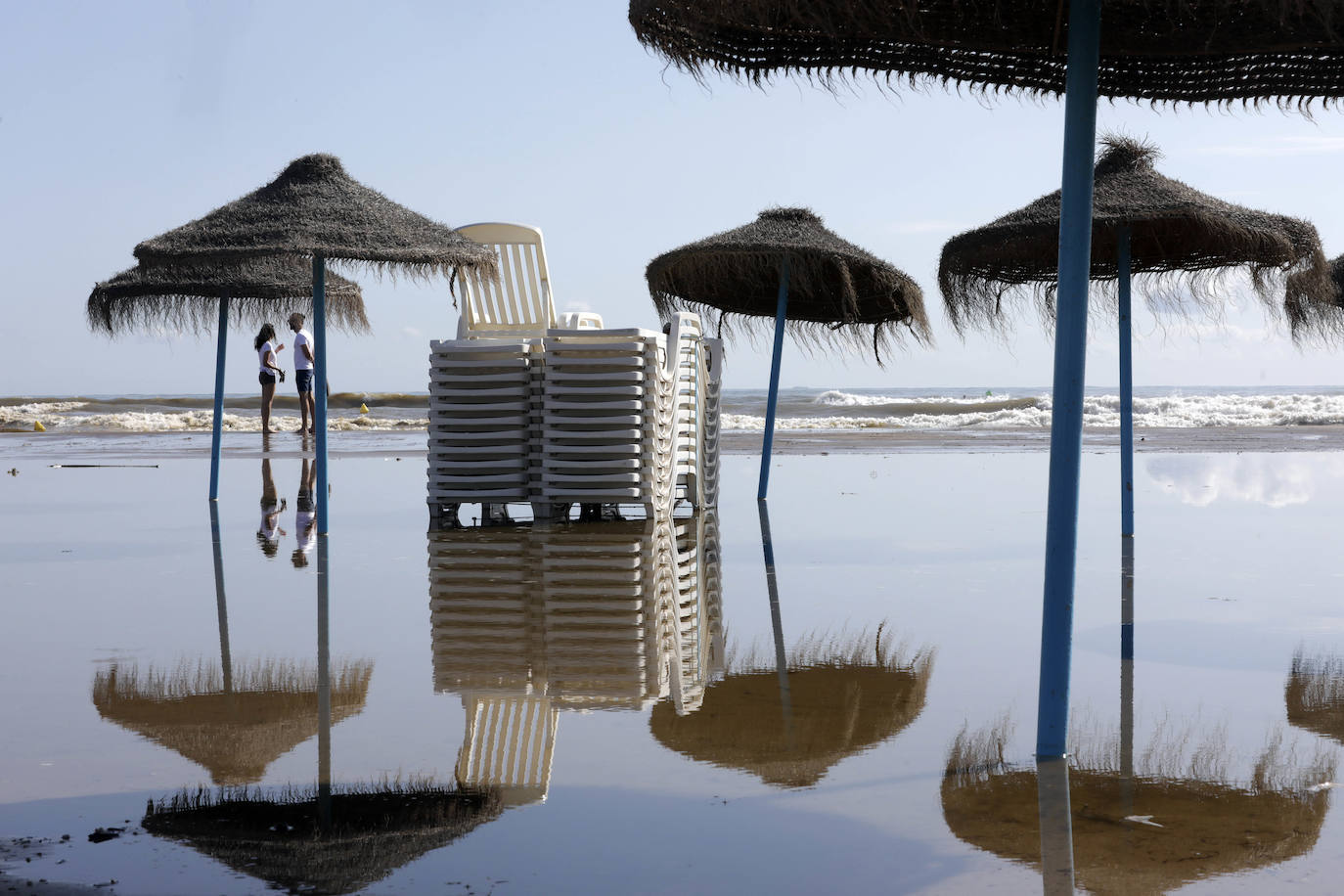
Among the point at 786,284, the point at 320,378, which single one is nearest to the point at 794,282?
the point at 786,284

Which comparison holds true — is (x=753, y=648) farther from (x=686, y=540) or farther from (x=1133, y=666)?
(x=686, y=540)

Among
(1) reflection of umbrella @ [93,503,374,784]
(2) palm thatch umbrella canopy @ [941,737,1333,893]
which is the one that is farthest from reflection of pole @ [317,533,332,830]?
(2) palm thatch umbrella canopy @ [941,737,1333,893]

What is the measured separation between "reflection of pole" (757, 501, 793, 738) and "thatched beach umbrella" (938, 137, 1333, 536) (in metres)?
1.69

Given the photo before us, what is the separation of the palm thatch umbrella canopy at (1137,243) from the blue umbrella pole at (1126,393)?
199 millimetres

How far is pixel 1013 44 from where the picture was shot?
3.44 meters

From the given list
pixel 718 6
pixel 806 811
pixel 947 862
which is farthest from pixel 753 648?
pixel 718 6

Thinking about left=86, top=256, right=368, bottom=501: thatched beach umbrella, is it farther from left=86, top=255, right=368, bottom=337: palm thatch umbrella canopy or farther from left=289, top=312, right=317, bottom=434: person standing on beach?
left=289, top=312, right=317, bottom=434: person standing on beach

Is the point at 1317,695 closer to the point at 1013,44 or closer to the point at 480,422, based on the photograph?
the point at 1013,44

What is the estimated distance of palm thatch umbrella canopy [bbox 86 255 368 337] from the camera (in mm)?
9867

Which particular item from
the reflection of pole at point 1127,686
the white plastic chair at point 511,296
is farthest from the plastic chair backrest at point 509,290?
the reflection of pole at point 1127,686

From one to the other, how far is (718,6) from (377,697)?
2.42 meters

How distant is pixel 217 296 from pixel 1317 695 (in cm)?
933

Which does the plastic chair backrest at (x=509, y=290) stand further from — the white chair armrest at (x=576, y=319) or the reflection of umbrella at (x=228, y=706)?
the reflection of umbrella at (x=228, y=706)

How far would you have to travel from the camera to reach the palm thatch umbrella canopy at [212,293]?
9867 millimetres
